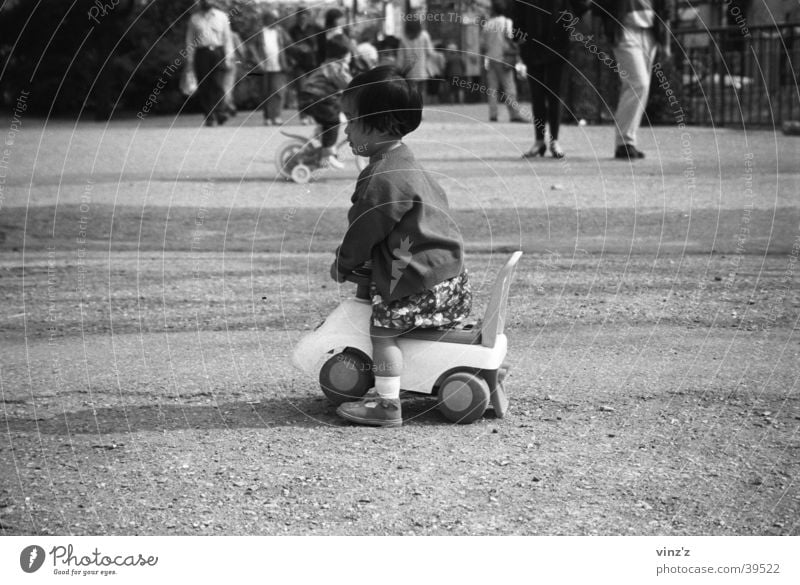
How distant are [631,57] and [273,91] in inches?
454

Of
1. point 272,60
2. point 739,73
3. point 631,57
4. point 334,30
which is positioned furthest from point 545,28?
point 272,60

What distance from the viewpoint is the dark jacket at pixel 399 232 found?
167 inches

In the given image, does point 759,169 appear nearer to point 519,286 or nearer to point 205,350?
point 519,286

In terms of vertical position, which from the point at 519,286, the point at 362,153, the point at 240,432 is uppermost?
the point at 362,153

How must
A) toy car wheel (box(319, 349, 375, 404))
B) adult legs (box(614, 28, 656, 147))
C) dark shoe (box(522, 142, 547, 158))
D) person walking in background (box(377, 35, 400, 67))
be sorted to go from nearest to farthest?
toy car wheel (box(319, 349, 375, 404))
adult legs (box(614, 28, 656, 147))
dark shoe (box(522, 142, 547, 158))
person walking in background (box(377, 35, 400, 67))

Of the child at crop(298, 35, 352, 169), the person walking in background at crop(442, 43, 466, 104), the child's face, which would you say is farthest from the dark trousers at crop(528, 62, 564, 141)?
the person walking in background at crop(442, 43, 466, 104)

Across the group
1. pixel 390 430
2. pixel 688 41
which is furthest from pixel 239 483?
pixel 688 41

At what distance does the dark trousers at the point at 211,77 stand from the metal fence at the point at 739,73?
277 inches

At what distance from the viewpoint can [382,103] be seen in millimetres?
4305

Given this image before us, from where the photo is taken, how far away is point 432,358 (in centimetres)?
444

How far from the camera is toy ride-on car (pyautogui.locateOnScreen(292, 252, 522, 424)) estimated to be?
14.4ft

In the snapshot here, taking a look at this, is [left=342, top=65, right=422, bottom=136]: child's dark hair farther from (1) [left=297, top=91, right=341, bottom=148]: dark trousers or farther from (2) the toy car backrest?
(1) [left=297, top=91, right=341, bottom=148]: dark trousers

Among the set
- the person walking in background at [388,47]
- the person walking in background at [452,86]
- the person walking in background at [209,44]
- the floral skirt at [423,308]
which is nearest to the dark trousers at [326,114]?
the person walking in background at [209,44]

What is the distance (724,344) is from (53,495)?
3.21 meters
